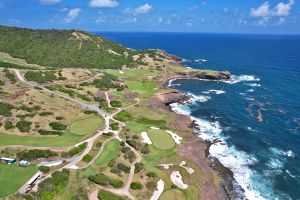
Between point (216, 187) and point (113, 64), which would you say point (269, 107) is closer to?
point (216, 187)

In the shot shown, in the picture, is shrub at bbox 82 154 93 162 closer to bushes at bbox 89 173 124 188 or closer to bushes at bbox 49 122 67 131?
bushes at bbox 89 173 124 188

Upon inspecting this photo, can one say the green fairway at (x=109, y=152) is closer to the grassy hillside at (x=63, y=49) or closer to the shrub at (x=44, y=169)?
the shrub at (x=44, y=169)

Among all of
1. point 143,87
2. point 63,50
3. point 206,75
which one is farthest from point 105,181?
point 63,50

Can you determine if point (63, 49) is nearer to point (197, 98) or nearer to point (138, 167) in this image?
point (197, 98)

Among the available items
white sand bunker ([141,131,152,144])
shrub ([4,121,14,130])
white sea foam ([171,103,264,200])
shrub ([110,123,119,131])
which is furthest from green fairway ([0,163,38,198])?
white sea foam ([171,103,264,200])

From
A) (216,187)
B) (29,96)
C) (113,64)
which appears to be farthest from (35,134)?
(113,64)
